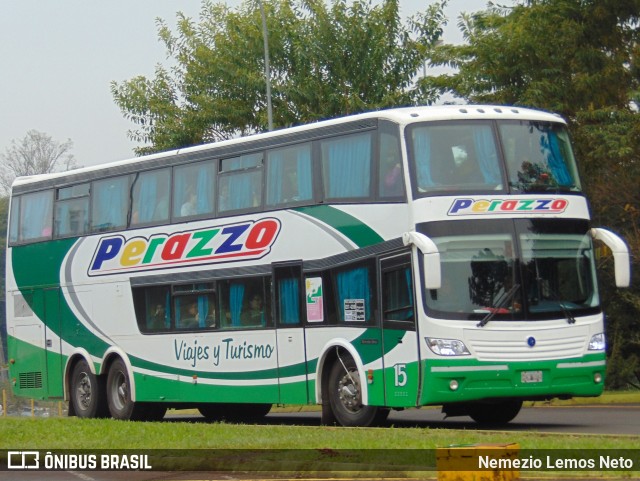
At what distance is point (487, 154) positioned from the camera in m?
18.6

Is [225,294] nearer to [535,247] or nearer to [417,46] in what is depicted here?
[535,247]

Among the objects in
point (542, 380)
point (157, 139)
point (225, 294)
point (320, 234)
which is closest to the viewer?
point (542, 380)

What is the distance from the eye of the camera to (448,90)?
35.3 m

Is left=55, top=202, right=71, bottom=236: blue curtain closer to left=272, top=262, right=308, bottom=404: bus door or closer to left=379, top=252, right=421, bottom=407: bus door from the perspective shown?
left=272, top=262, right=308, bottom=404: bus door

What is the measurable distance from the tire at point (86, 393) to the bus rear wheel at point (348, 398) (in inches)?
250

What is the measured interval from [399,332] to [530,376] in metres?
1.75

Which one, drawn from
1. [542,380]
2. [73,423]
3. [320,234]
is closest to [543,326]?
[542,380]

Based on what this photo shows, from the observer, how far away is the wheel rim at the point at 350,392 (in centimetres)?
1928

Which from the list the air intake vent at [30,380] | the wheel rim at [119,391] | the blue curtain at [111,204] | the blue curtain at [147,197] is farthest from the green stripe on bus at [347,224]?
the air intake vent at [30,380]

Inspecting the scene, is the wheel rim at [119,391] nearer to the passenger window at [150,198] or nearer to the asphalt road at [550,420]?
the asphalt road at [550,420]

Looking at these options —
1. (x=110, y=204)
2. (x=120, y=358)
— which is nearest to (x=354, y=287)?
(x=120, y=358)

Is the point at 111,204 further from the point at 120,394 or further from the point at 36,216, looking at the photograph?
the point at 120,394

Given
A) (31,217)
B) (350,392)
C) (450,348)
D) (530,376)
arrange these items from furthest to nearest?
(31,217), (350,392), (530,376), (450,348)

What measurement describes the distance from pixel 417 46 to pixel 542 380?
2226 centimetres
